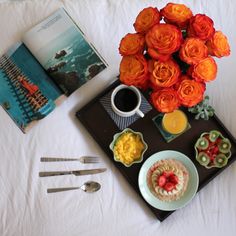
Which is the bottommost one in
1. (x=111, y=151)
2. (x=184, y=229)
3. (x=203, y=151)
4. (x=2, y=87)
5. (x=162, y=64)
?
(x=184, y=229)

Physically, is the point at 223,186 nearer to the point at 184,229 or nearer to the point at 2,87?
the point at 184,229

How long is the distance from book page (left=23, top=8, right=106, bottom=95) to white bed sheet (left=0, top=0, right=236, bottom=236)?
1.1 inches

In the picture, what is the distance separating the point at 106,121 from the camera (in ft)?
2.70

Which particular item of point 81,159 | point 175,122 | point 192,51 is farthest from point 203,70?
point 81,159

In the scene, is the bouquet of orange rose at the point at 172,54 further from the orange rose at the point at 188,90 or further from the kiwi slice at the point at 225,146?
the kiwi slice at the point at 225,146

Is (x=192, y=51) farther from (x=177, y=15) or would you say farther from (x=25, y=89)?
(x=25, y=89)

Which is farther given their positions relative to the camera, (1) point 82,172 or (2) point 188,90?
(1) point 82,172

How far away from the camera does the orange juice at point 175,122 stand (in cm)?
81

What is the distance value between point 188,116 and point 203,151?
3.5 inches

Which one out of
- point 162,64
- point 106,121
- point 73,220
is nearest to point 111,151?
point 106,121

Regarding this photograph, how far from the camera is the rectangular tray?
0.81 meters

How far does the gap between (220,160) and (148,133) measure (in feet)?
0.58

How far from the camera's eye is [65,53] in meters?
0.86

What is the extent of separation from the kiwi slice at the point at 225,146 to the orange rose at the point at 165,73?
→ 0.27 m
